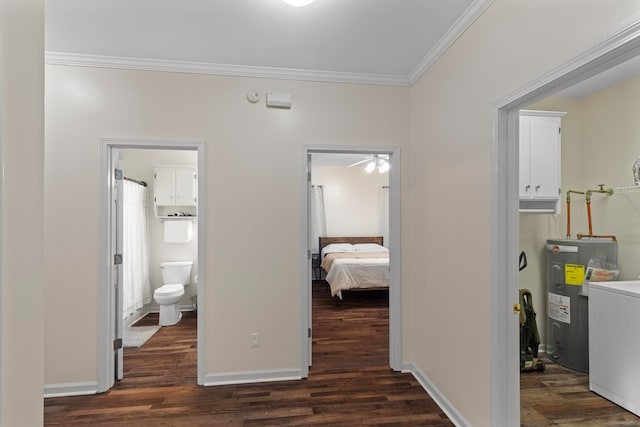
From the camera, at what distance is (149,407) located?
7.63ft

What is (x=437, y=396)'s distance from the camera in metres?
2.40

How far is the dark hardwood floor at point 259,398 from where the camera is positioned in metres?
2.18

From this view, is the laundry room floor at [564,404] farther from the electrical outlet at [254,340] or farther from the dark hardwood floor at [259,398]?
the electrical outlet at [254,340]

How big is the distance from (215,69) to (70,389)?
2.84m

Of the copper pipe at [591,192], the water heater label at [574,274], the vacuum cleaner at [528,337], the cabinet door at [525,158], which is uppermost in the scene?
the cabinet door at [525,158]

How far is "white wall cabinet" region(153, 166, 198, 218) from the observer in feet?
14.5

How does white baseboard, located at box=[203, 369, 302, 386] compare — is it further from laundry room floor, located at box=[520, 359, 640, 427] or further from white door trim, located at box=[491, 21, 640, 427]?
laundry room floor, located at box=[520, 359, 640, 427]

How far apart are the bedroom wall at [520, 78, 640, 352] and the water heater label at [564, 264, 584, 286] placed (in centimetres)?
34

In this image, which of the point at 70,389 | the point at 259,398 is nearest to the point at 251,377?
the point at 259,398

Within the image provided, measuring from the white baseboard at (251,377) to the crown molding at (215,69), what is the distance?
8.40 ft

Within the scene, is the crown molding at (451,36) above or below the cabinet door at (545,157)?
above

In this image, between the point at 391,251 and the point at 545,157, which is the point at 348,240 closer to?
the point at 391,251

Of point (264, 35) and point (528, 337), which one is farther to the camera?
point (528, 337)

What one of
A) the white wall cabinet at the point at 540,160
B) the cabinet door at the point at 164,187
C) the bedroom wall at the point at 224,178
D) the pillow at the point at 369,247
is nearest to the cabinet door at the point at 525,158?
the white wall cabinet at the point at 540,160
